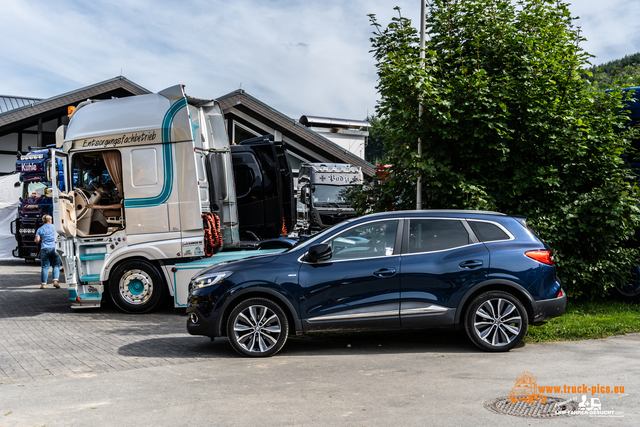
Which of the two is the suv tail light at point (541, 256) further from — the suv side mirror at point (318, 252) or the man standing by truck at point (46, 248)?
the man standing by truck at point (46, 248)

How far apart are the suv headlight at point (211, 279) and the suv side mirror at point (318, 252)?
97 cm

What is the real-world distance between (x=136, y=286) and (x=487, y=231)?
6374 millimetres

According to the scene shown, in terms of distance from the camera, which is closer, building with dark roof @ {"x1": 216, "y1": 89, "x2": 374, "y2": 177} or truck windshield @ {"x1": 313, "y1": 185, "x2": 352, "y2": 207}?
truck windshield @ {"x1": 313, "y1": 185, "x2": 352, "y2": 207}

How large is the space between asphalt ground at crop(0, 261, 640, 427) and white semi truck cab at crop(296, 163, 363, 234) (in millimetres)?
10977

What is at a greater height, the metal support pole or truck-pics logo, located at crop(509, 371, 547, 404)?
the metal support pole

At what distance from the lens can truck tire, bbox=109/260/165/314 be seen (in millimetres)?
9953

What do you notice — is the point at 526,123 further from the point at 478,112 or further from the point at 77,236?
the point at 77,236

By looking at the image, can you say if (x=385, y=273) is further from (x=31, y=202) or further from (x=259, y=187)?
(x=31, y=202)

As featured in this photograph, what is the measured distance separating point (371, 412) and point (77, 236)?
7470 mm

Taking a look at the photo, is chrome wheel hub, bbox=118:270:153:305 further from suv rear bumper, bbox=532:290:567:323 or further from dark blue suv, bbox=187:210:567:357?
suv rear bumper, bbox=532:290:567:323

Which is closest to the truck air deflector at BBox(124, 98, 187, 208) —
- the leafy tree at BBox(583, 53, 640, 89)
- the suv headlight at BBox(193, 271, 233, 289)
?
the suv headlight at BBox(193, 271, 233, 289)

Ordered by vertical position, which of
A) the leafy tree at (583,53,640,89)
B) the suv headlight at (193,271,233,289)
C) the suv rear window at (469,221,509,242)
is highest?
the leafy tree at (583,53,640,89)

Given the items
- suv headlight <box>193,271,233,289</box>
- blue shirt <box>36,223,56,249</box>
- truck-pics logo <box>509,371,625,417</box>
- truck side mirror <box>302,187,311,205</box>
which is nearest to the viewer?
truck-pics logo <box>509,371,625,417</box>

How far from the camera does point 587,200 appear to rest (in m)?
8.71
